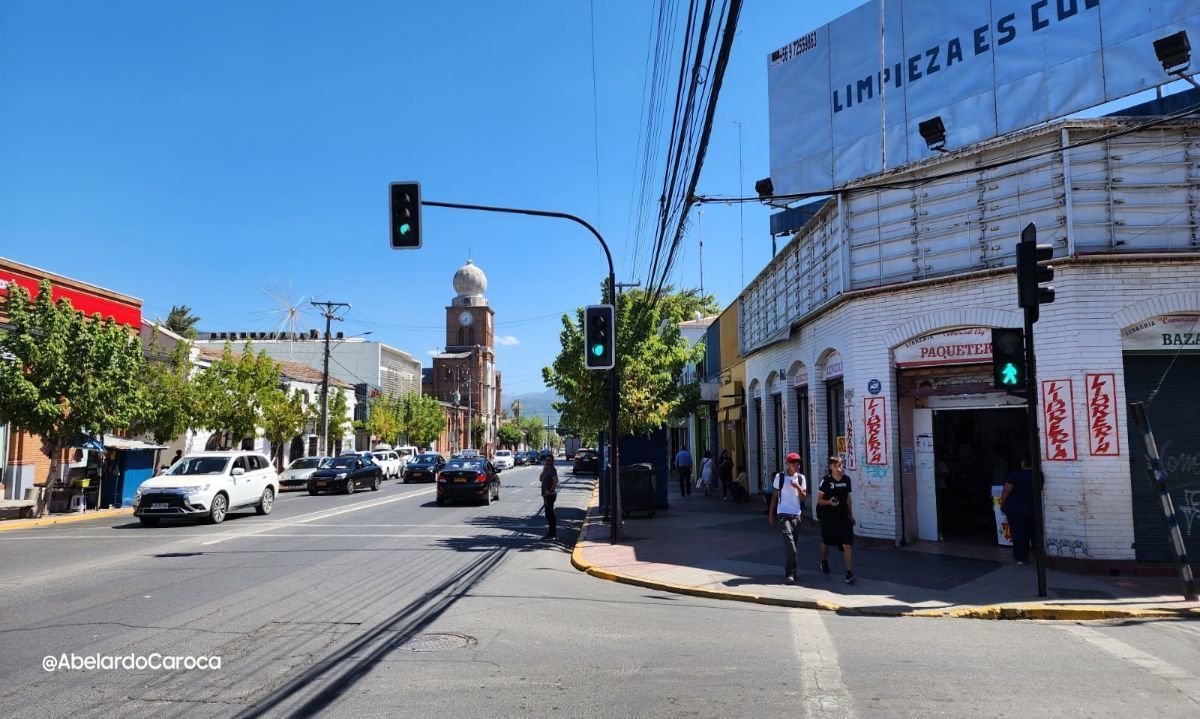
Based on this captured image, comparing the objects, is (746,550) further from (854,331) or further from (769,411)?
(769,411)

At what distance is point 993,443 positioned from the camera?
1681 cm

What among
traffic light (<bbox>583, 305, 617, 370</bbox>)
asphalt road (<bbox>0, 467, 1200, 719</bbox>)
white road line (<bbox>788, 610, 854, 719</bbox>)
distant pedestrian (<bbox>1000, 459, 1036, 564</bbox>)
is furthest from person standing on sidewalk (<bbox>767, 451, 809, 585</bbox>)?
traffic light (<bbox>583, 305, 617, 370</bbox>)

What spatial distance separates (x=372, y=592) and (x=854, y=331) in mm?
9539

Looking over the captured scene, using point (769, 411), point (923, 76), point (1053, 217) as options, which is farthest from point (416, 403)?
point (1053, 217)

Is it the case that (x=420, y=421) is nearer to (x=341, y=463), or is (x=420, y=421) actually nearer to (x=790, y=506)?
(x=341, y=463)

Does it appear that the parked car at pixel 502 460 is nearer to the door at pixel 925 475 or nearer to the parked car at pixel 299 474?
the parked car at pixel 299 474

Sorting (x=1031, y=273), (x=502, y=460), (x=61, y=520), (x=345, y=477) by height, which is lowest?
(x=502, y=460)

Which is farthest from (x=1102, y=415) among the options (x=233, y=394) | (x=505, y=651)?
(x=233, y=394)

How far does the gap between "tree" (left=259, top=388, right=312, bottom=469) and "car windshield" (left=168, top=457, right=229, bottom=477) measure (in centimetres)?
1465

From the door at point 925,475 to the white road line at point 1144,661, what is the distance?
554 centimetres

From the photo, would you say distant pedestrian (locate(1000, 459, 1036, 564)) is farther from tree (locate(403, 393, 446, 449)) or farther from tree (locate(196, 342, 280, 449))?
tree (locate(403, 393, 446, 449))

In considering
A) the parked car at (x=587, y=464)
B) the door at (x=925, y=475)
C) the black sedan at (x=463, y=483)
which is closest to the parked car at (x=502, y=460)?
the parked car at (x=587, y=464)

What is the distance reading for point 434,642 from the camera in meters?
7.16

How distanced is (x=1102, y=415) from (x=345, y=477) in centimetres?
2721
